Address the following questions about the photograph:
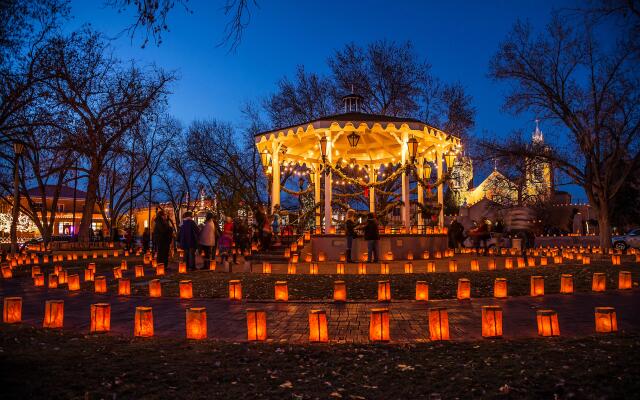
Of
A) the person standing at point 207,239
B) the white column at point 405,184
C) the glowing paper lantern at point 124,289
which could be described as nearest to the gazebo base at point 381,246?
the white column at point 405,184

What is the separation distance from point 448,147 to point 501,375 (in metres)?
19.0

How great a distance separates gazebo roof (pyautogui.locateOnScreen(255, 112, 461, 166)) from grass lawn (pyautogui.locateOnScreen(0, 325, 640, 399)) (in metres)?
14.8

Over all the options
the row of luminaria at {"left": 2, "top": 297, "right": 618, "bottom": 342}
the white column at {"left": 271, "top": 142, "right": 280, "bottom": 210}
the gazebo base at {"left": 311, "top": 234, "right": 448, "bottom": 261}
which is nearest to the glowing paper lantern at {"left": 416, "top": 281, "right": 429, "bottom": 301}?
the row of luminaria at {"left": 2, "top": 297, "right": 618, "bottom": 342}

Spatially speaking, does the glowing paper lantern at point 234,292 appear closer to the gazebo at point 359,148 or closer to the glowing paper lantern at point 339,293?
the glowing paper lantern at point 339,293

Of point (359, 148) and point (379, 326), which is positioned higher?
point (359, 148)

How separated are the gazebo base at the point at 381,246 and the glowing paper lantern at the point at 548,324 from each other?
1330 centimetres

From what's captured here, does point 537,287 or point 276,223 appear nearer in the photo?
point 537,287

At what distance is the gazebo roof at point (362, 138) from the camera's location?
19.9 metres

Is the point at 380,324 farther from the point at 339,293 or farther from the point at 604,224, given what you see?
the point at 604,224

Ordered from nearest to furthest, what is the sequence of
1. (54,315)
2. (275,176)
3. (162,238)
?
(54,315) < (162,238) < (275,176)

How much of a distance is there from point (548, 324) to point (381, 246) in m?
13.9

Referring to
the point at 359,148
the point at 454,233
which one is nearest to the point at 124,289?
the point at 454,233

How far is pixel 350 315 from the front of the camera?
7535 mm

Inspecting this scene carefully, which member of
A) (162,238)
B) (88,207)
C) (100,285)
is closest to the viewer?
(100,285)
